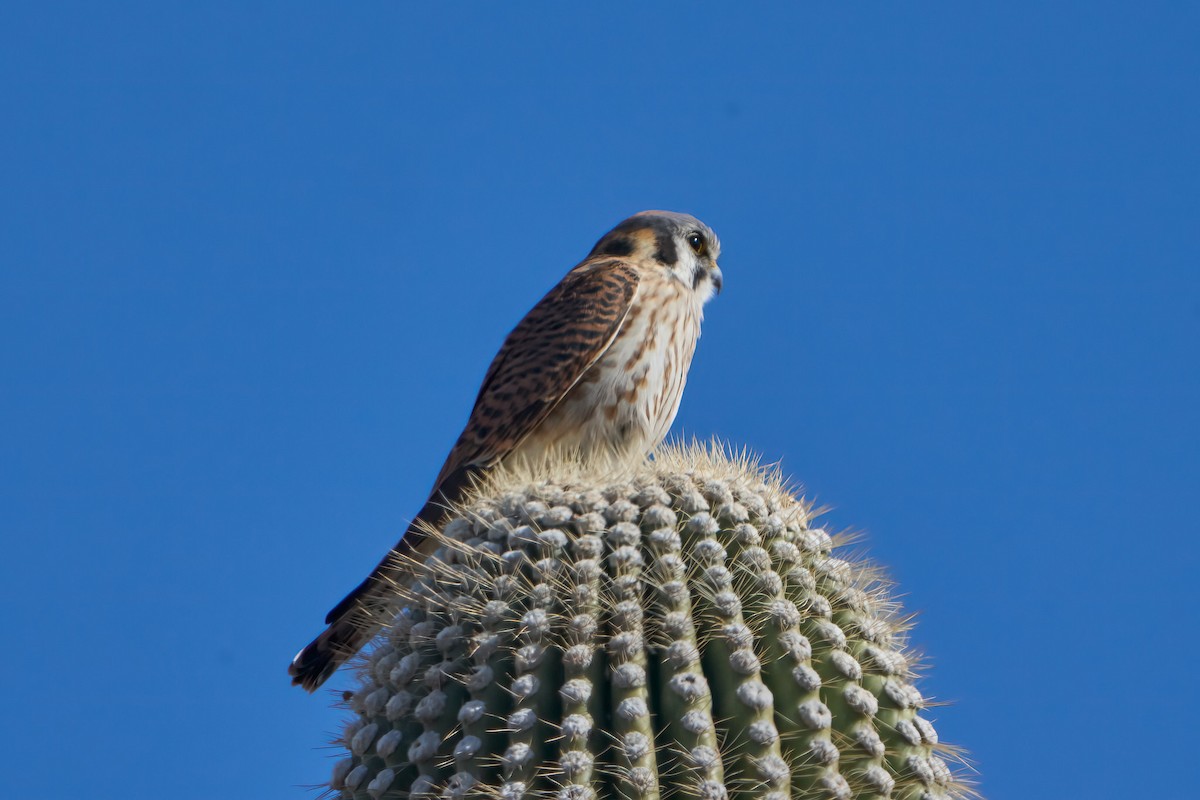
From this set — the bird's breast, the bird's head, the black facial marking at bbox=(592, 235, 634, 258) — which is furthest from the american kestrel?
the black facial marking at bbox=(592, 235, 634, 258)

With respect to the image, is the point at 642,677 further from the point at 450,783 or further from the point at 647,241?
the point at 647,241

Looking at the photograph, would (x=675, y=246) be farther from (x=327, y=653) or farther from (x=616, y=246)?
(x=327, y=653)

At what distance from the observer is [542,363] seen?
19.1 feet

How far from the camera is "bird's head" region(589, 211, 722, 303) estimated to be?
21.7 ft

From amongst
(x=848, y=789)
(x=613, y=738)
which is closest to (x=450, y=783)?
(x=613, y=738)

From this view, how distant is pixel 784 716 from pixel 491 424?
3.05 metres

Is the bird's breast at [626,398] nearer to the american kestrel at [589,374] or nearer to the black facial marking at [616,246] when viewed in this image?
the american kestrel at [589,374]

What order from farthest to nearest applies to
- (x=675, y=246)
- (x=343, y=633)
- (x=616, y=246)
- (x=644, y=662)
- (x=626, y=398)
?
(x=616, y=246), (x=675, y=246), (x=626, y=398), (x=343, y=633), (x=644, y=662)

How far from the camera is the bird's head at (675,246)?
6.61 metres

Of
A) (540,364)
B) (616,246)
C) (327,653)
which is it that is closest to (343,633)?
(327,653)

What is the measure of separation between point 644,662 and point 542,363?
3094 millimetres

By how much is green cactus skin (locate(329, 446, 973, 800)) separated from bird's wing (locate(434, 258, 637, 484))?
85.4 inches

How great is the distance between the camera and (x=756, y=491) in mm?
3305

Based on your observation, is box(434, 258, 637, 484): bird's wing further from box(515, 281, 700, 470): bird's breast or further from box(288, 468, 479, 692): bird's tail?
box(288, 468, 479, 692): bird's tail
